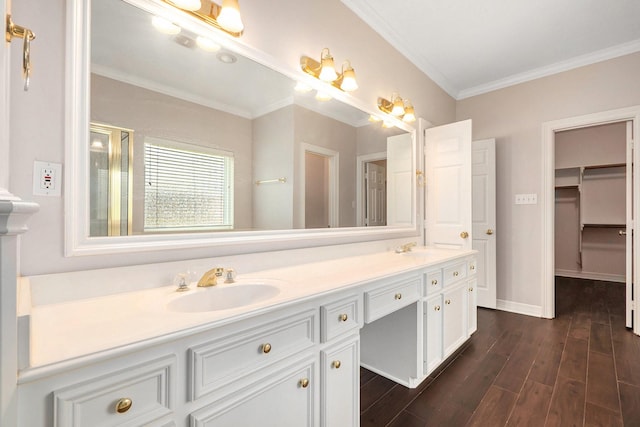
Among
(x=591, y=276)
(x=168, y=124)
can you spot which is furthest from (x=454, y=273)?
(x=591, y=276)

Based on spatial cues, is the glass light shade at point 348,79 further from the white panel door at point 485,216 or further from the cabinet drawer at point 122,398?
the white panel door at point 485,216

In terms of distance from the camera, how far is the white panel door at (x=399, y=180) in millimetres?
2523

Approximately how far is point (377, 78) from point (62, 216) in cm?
223

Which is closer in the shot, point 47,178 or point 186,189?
point 47,178

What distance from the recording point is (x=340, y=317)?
1200mm

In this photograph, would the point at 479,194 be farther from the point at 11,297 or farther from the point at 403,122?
the point at 11,297

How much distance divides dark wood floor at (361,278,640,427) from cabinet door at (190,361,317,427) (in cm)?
69

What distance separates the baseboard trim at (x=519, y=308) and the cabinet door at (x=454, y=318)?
1.43 metres

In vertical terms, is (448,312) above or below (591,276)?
above

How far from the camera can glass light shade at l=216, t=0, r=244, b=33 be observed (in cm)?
126

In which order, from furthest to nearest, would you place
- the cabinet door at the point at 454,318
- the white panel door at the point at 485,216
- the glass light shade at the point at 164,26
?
1. the white panel door at the point at 485,216
2. the cabinet door at the point at 454,318
3. the glass light shade at the point at 164,26

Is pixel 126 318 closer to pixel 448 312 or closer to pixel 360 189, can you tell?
pixel 360 189

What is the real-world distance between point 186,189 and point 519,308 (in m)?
Answer: 3.63

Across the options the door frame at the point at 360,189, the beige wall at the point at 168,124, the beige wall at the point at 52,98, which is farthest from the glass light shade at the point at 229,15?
the door frame at the point at 360,189
